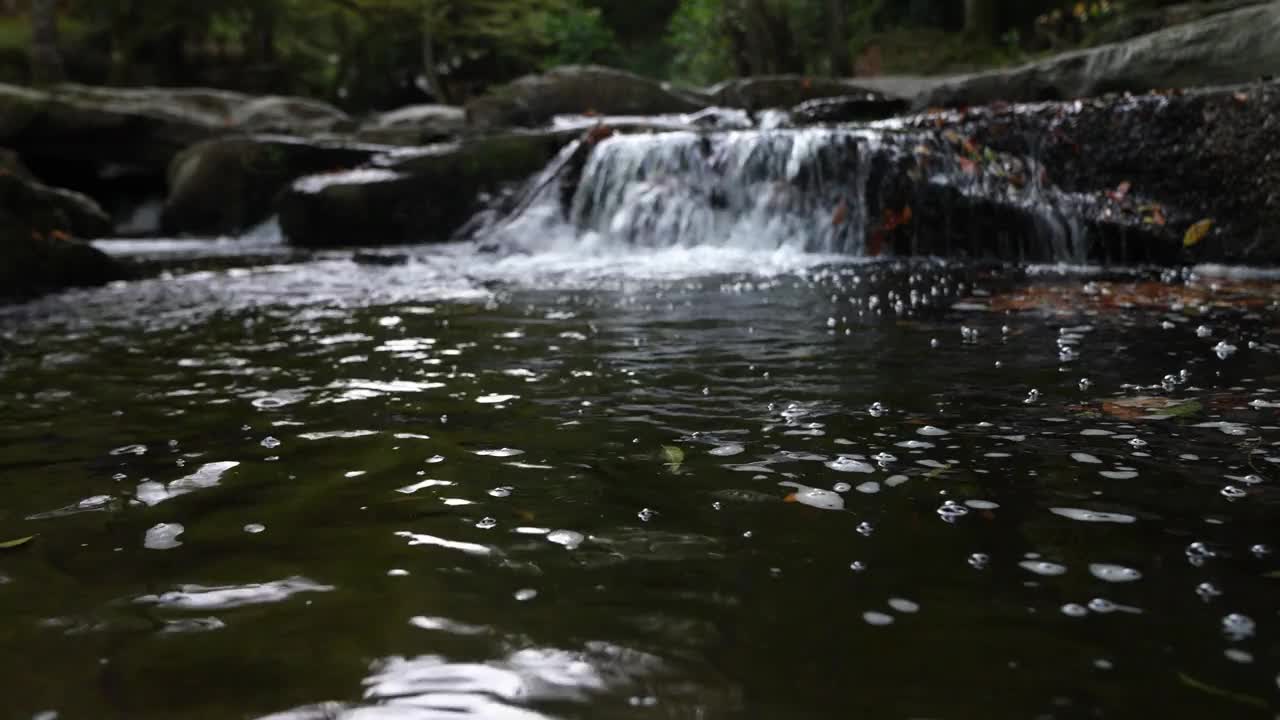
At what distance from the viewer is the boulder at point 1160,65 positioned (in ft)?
33.1

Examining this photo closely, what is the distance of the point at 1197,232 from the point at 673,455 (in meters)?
7.26

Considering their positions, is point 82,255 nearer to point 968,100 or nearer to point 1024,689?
point 1024,689

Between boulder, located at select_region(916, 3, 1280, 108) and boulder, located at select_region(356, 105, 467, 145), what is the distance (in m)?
9.33

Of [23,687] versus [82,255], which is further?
[82,255]

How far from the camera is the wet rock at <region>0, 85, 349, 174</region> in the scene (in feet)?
53.3

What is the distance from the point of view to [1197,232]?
26.7 feet

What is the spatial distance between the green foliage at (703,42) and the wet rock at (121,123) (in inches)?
455

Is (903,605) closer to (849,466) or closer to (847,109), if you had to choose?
(849,466)

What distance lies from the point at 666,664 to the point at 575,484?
1042 mm

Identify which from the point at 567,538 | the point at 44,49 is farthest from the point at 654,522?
the point at 44,49

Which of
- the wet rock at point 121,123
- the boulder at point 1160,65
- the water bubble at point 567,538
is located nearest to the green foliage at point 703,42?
the wet rock at point 121,123

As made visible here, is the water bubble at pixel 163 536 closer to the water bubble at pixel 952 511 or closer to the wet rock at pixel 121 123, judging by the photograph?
the water bubble at pixel 952 511

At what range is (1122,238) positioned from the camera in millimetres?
8477

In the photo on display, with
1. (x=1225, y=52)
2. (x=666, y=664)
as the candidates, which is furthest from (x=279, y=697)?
(x=1225, y=52)
